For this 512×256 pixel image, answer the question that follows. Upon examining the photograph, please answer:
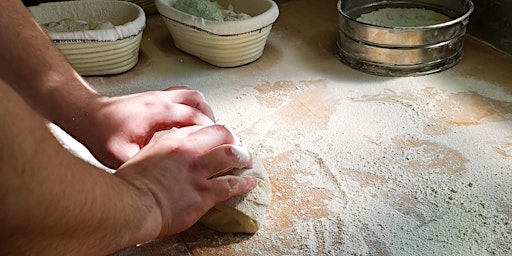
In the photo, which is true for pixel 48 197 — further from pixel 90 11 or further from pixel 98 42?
pixel 90 11

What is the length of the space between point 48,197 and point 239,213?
1.21 ft

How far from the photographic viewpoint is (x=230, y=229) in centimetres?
98

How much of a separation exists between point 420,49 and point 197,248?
2.68 ft

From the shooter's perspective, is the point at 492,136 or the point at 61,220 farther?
the point at 492,136

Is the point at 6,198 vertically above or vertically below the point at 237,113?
above

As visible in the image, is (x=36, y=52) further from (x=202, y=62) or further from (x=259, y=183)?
(x=202, y=62)

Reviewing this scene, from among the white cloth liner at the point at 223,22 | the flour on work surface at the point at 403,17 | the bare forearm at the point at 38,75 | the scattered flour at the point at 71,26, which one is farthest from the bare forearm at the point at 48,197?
the flour on work surface at the point at 403,17

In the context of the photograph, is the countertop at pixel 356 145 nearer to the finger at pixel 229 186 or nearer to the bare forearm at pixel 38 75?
the finger at pixel 229 186

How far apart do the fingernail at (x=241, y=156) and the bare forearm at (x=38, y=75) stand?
0.89ft

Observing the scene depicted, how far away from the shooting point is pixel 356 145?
47.6 inches

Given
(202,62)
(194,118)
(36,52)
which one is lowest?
(202,62)

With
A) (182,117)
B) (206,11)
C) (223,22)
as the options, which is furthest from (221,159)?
(206,11)

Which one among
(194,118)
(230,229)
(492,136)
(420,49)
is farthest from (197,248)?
(420,49)

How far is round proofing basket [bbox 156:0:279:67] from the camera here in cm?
150
